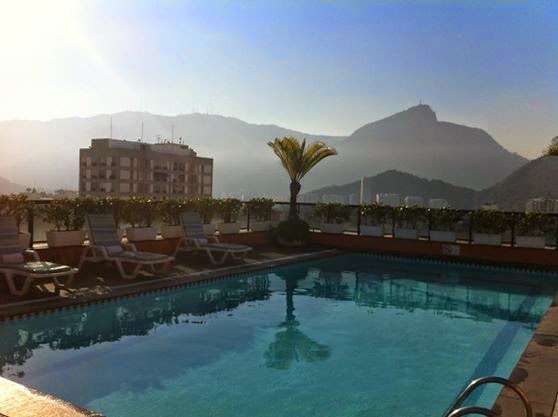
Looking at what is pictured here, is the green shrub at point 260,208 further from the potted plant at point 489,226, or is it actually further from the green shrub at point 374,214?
the potted plant at point 489,226

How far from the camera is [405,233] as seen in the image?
15.9 m

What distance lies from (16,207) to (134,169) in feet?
270

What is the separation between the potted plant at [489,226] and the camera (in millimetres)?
14695

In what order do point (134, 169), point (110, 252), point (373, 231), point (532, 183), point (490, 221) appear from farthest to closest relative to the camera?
point (134, 169)
point (532, 183)
point (373, 231)
point (490, 221)
point (110, 252)

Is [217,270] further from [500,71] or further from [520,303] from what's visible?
[500,71]

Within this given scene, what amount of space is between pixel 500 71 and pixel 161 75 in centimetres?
2148

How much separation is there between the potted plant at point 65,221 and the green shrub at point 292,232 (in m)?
6.57

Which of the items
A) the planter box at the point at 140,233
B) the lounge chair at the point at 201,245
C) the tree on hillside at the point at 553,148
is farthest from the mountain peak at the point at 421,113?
the planter box at the point at 140,233

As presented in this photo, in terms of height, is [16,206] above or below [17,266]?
above

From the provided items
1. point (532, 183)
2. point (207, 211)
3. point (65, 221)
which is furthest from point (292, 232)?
point (532, 183)

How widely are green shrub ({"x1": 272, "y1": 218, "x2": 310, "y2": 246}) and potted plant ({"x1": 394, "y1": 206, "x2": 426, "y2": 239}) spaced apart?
9.16 feet

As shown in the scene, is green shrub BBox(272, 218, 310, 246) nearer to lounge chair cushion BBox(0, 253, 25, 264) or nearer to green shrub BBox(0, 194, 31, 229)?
green shrub BBox(0, 194, 31, 229)

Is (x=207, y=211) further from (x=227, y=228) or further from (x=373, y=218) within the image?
(x=373, y=218)

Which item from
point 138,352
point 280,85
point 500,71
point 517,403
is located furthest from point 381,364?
point 500,71
